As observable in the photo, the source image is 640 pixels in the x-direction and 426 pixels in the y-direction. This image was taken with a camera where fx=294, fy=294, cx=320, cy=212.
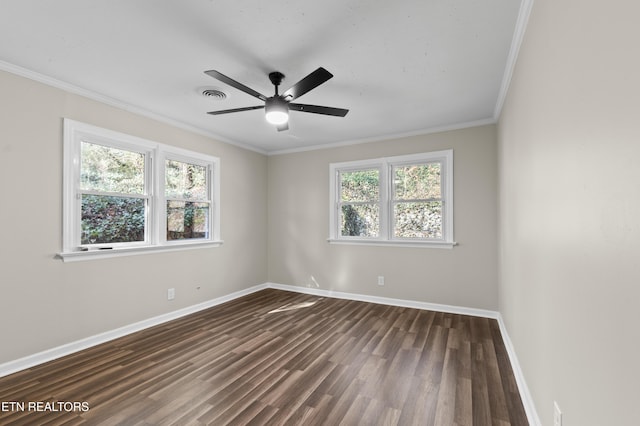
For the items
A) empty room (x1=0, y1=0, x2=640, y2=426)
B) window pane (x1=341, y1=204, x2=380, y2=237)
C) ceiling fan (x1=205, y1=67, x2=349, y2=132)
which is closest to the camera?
empty room (x1=0, y1=0, x2=640, y2=426)

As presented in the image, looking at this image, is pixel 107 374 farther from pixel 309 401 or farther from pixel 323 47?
pixel 323 47

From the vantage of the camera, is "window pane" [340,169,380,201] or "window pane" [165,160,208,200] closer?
"window pane" [165,160,208,200]

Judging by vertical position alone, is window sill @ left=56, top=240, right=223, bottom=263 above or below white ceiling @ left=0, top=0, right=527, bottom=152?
below

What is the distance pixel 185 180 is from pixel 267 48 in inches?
99.8

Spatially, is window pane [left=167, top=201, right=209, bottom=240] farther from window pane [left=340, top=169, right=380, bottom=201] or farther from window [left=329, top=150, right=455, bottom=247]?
window pane [left=340, top=169, right=380, bottom=201]

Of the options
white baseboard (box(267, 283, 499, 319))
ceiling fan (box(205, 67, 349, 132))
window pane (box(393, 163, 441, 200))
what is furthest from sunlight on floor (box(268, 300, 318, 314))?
ceiling fan (box(205, 67, 349, 132))

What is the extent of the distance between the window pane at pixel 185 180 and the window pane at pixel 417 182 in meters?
2.95

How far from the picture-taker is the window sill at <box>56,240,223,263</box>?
291 cm

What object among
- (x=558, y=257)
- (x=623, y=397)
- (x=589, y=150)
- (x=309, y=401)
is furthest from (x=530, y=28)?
(x=309, y=401)

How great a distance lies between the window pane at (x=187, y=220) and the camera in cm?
399

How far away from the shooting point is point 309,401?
6.98 feet

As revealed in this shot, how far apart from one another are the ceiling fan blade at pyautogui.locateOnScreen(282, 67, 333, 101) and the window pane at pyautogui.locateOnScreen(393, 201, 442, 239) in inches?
107

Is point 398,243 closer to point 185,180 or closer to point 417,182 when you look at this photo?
point 417,182

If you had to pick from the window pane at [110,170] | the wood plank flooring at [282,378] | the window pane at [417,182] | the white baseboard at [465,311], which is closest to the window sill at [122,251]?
the window pane at [110,170]
